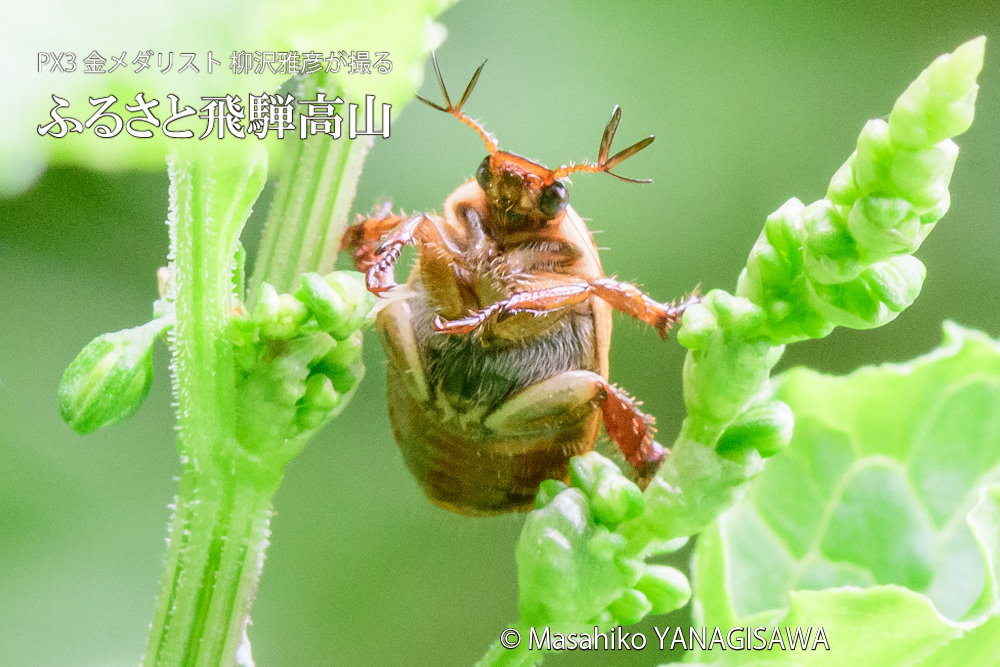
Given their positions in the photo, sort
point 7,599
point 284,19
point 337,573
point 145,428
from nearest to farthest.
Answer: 1. point 284,19
2. point 7,599
3. point 145,428
4. point 337,573

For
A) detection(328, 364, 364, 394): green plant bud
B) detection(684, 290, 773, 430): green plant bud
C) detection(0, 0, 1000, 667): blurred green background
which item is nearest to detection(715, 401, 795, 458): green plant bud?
detection(684, 290, 773, 430): green plant bud

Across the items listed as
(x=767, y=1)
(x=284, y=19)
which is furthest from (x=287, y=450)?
(x=767, y=1)

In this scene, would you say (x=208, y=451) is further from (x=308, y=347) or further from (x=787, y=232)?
(x=787, y=232)

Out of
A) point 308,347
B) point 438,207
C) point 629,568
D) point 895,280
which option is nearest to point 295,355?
point 308,347

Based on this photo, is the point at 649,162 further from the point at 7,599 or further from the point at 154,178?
the point at 7,599

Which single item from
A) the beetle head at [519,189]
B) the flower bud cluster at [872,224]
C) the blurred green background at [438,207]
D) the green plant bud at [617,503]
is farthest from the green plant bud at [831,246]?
the blurred green background at [438,207]

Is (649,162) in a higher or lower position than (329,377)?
higher
